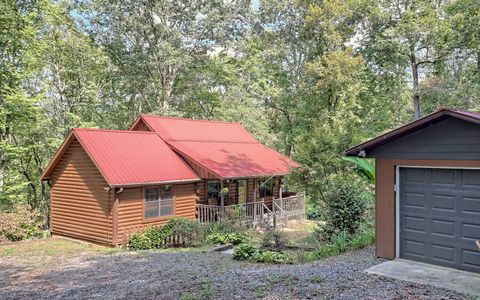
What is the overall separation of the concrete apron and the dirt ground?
1.02 feet

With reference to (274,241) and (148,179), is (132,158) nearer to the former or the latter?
(148,179)

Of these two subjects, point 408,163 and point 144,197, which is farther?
point 144,197

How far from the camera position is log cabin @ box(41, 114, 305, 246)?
14.8 meters

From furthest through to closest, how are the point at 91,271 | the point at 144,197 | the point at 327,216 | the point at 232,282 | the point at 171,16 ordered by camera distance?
the point at 171,16 → the point at 144,197 → the point at 327,216 → the point at 91,271 → the point at 232,282

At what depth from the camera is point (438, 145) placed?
808cm

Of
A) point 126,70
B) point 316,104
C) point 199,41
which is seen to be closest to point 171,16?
point 199,41

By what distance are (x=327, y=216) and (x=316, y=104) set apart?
1676cm

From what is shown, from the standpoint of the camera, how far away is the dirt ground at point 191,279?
21.5 ft

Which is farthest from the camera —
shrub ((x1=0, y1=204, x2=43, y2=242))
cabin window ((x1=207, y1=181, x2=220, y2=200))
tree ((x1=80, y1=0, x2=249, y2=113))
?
tree ((x1=80, y1=0, x2=249, y2=113))

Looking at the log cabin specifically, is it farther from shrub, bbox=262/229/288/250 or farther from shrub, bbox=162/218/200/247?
shrub, bbox=262/229/288/250

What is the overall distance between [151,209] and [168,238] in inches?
66.5

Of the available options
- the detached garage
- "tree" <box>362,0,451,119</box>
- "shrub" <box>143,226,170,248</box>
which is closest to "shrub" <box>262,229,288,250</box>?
the detached garage

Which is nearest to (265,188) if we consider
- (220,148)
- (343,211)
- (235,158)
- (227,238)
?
(235,158)

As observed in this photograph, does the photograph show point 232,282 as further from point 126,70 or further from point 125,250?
point 126,70
